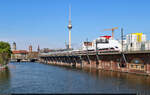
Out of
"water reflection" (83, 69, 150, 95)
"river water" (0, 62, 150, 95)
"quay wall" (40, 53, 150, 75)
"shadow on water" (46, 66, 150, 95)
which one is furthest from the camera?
"quay wall" (40, 53, 150, 75)

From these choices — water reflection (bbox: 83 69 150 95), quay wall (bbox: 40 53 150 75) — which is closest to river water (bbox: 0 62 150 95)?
water reflection (bbox: 83 69 150 95)

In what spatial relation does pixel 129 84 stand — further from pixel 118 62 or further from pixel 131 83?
pixel 118 62

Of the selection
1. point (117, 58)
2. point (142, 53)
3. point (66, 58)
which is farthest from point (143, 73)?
point (66, 58)

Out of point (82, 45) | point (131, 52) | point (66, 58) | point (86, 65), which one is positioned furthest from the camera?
point (82, 45)

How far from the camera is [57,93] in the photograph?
1439 inches

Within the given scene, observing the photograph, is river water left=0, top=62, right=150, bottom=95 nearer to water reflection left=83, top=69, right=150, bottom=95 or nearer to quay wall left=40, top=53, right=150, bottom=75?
water reflection left=83, top=69, right=150, bottom=95

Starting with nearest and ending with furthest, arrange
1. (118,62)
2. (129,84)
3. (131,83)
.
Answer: (129,84), (131,83), (118,62)

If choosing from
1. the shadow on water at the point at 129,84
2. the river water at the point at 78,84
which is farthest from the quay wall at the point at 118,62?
the shadow on water at the point at 129,84

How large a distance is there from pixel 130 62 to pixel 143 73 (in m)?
A: 7.35

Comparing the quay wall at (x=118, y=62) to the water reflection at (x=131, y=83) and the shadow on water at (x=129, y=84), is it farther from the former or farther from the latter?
the shadow on water at (x=129, y=84)

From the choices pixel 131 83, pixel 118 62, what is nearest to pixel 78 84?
pixel 131 83

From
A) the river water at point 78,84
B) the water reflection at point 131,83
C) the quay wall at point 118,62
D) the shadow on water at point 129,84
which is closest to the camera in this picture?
the shadow on water at point 129,84

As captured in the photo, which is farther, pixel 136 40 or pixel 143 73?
pixel 136 40

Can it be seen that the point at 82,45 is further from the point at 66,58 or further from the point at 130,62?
the point at 130,62
